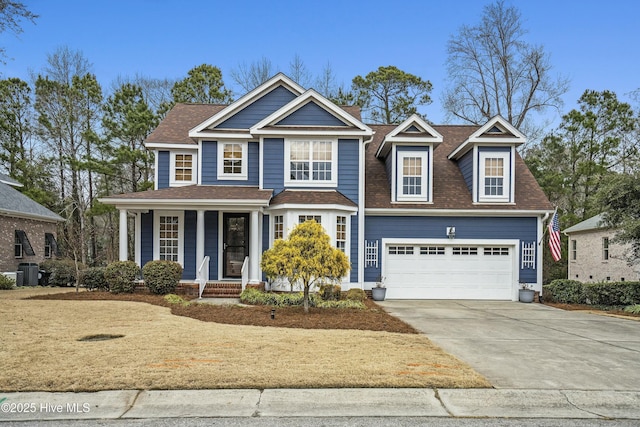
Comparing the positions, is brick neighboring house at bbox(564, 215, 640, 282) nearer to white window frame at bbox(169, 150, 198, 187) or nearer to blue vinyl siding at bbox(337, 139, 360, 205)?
blue vinyl siding at bbox(337, 139, 360, 205)

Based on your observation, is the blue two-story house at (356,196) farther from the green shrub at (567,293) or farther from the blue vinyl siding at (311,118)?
the green shrub at (567,293)

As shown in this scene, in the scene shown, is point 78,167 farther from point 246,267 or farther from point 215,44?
point 246,267

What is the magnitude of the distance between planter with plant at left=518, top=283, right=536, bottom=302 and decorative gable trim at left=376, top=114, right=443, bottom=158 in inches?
238

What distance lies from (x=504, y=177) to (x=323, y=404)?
14526 mm

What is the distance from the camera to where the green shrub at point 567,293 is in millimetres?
17328

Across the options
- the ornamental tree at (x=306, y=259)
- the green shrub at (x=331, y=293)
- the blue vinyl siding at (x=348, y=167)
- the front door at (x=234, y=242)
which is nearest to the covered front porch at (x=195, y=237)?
the front door at (x=234, y=242)

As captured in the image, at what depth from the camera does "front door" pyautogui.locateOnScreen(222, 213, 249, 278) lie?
1719cm

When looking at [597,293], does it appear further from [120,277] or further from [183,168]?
[120,277]

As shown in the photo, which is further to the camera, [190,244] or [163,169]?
[163,169]

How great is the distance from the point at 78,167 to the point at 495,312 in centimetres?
2315

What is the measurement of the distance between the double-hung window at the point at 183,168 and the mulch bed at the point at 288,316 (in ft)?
17.7

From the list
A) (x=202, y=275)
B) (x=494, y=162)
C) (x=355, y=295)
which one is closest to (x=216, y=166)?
(x=202, y=275)

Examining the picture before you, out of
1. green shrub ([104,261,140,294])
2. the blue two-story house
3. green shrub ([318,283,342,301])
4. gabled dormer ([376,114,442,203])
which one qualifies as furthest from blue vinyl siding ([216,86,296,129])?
green shrub ([318,283,342,301])

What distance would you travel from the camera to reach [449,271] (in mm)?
17703
